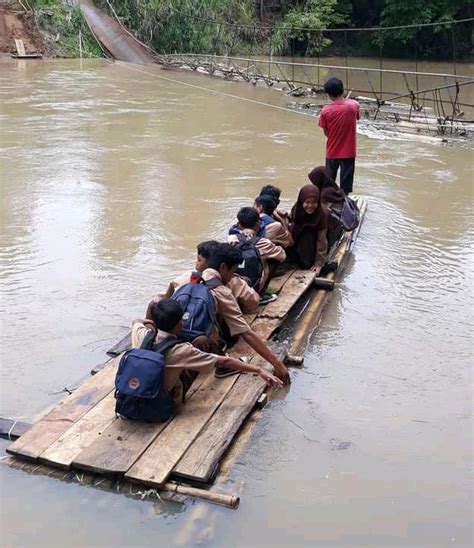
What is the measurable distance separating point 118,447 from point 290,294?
231 cm

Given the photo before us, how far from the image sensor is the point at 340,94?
6.95 m

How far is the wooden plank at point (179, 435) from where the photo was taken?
10.1 ft

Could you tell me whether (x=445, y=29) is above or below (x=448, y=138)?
above

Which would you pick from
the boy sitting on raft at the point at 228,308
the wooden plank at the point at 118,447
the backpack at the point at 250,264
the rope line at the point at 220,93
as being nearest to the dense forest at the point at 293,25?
the rope line at the point at 220,93

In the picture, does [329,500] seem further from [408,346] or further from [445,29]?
[445,29]

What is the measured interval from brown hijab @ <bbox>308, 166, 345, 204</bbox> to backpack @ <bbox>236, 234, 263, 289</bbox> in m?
1.64

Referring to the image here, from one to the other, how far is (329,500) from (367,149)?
9.47 metres

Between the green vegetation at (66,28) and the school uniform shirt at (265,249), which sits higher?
the green vegetation at (66,28)

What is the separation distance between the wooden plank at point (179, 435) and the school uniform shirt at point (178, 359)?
199 mm

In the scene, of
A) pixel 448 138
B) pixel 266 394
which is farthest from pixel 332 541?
pixel 448 138

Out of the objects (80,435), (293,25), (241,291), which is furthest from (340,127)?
(293,25)

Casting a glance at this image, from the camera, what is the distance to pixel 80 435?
132 inches

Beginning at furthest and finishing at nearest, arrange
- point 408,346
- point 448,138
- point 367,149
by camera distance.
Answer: point 448,138 → point 367,149 → point 408,346

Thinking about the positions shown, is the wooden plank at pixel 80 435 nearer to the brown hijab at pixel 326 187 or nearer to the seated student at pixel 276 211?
the seated student at pixel 276 211
